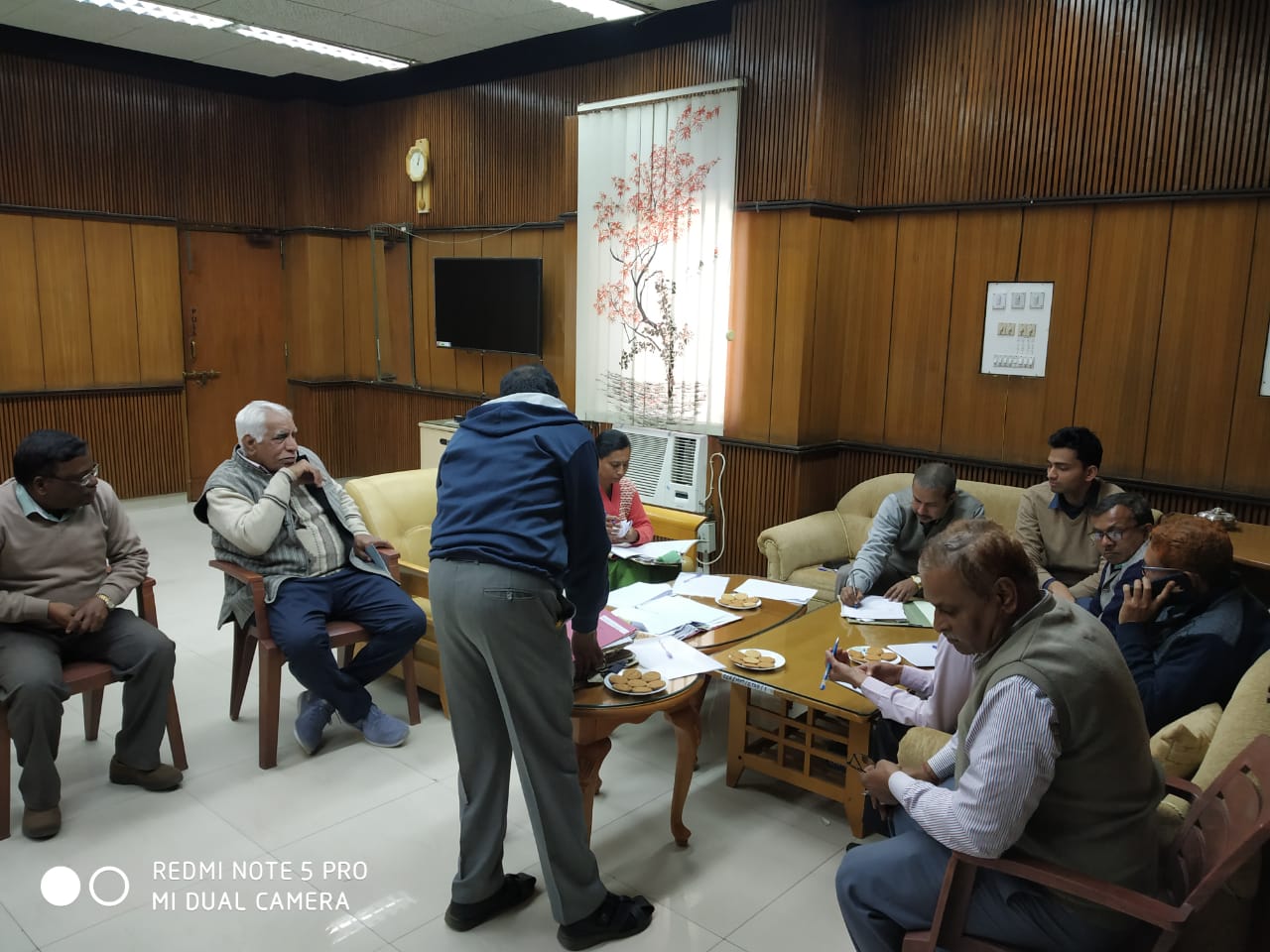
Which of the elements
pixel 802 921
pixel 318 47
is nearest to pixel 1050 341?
pixel 802 921

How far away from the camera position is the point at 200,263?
7.57 m

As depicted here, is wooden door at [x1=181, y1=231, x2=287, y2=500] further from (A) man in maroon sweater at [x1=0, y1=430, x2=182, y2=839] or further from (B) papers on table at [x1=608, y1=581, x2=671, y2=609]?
(B) papers on table at [x1=608, y1=581, x2=671, y2=609]

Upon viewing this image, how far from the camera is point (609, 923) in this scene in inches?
95.4

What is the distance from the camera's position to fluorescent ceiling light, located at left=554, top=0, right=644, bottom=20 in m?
5.28

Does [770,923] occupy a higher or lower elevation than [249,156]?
lower

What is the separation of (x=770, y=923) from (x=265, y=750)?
189cm

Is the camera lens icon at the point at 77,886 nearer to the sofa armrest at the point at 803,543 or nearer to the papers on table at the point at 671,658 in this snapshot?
the papers on table at the point at 671,658

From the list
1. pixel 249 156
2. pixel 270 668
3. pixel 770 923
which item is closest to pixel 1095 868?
pixel 770 923

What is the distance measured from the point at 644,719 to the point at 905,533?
1749mm

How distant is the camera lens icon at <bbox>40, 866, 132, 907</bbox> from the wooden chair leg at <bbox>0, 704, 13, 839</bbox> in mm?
265

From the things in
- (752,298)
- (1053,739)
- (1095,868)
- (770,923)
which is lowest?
(770,923)

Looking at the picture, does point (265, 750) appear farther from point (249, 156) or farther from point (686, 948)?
point (249, 156)

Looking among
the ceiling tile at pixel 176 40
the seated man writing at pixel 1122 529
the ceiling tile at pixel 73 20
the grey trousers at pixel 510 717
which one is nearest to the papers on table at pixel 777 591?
the seated man writing at pixel 1122 529

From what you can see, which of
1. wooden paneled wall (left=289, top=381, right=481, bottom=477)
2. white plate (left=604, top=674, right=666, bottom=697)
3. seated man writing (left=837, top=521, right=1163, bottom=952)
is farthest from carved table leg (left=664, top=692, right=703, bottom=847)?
wooden paneled wall (left=289, top=381, right=481, bottom=477)
